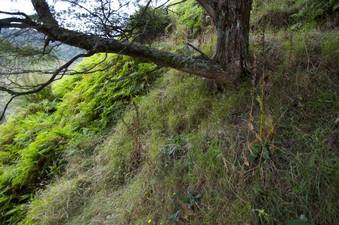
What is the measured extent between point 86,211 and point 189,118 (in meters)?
1.27

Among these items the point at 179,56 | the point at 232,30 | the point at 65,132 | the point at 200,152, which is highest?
the point at 232,30

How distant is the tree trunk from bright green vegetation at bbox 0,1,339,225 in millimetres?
173

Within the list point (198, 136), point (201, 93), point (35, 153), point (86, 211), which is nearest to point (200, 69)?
point (201, 93)

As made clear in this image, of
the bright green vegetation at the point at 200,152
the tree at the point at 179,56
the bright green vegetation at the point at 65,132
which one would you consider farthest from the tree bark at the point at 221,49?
the bright green vegetation at the point at 65,132

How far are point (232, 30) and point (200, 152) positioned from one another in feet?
3.43

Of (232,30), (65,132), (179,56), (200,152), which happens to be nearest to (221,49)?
(232,30)

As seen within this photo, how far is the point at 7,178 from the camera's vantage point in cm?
416

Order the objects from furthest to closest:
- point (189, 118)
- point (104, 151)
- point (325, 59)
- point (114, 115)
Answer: point (114, 115) < point (104, 151) < point (189, 118) < point (325, 59)

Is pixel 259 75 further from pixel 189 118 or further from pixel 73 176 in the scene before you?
pixel 73 176

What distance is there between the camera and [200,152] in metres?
2.51

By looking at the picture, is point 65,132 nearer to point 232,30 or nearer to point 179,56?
point 179,56

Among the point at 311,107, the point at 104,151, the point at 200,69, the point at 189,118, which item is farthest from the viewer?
the point at 104,151

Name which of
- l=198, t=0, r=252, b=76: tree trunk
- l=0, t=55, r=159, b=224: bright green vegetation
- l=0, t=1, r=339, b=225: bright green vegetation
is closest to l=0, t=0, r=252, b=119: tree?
l=198, t=0, r=252, b=76: tree trunk

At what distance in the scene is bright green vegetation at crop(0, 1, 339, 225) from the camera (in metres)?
2.03
